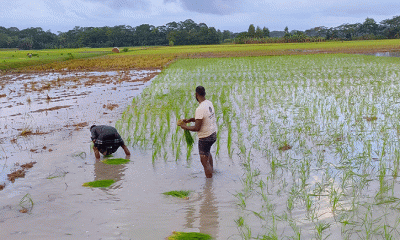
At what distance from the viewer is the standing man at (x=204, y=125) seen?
4027mm

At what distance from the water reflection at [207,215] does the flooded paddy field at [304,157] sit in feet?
0.50

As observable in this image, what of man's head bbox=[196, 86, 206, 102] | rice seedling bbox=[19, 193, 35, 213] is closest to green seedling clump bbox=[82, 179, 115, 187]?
rice seedling bbox=[19, 193, 35, 213]

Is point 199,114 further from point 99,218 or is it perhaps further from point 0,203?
point 0,203

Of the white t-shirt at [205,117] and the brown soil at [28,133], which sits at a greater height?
the white t-shirt at [205,117]

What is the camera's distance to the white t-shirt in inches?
158

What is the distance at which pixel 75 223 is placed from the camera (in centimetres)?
329

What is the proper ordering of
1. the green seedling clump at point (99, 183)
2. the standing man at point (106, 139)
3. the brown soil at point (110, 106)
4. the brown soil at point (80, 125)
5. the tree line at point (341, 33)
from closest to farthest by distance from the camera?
1. the green seedling clump at point (99, 183)
2. the standing man at point (106, 139)
3. the brown soil at point (80, 125)
4. the brown soil at point (110, 106)
5. the tree line at point (341, 33)

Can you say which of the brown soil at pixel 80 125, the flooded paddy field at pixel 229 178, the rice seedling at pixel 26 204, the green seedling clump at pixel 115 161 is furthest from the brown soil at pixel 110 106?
the rice seedling at pixel 26 204

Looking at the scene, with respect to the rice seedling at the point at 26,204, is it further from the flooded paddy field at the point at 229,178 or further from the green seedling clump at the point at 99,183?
the green seedling clump at the point at 99,183

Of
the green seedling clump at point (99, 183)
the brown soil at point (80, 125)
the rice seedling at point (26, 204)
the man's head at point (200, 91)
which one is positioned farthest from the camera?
the brown soil at point (80, 125)

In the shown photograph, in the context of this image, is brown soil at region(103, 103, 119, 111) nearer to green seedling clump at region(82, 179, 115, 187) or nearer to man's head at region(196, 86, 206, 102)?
green seedling clump at region(82, 179, 115, 187)

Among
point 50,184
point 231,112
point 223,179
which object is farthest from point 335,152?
point 50,184

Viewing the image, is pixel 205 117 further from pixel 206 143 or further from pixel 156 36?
pixel 156 36

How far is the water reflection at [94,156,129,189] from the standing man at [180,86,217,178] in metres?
1.07
